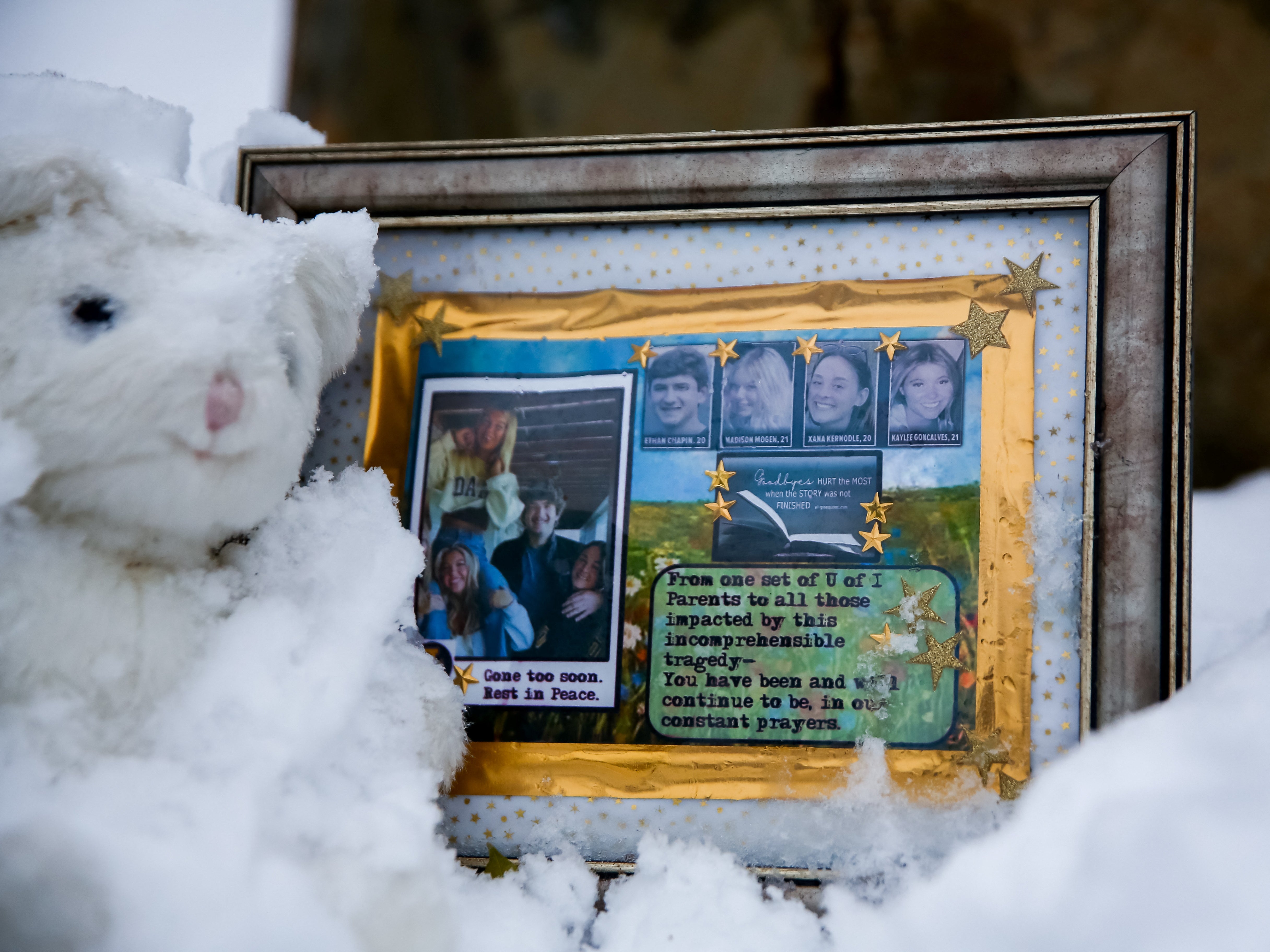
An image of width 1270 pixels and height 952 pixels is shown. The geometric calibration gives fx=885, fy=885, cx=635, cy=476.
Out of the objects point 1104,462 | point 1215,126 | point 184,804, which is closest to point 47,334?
point 184,804

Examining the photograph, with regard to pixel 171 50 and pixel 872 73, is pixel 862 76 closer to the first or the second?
pixel 872 73

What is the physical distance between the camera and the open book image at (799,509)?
0.79 m

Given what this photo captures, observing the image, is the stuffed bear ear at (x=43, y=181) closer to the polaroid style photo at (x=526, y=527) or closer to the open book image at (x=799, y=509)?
the polaroid style photo at (x=526, y=527)

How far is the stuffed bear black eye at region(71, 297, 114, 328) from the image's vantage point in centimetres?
62

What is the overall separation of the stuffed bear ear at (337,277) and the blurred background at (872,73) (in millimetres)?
305

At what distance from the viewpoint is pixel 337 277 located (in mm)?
754

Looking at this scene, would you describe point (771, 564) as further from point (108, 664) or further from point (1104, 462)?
point (108, 664)

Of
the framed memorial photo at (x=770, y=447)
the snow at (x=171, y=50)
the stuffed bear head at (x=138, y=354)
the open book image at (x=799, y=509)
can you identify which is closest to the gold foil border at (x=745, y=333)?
the framed memorial photo at (x=770, y=447)

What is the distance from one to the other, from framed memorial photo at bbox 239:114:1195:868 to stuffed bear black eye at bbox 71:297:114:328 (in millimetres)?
291

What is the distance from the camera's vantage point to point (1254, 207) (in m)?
1.17

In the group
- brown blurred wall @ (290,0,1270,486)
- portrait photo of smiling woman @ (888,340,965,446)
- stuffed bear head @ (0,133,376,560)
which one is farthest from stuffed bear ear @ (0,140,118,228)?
brown blurred wall @ (290,0,1270,486)

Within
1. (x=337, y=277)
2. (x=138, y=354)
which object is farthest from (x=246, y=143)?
(x=138, y=354)

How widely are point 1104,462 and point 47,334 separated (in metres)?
0.83

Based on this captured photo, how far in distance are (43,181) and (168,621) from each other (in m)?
0.32
